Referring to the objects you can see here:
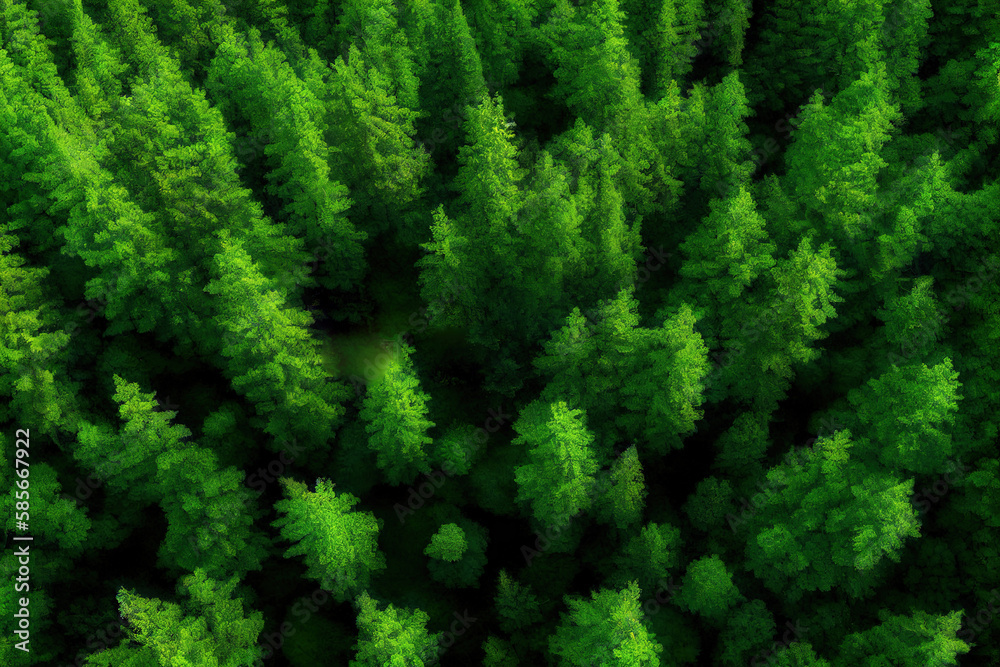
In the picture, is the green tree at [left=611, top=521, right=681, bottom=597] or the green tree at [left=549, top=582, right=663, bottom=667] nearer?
the green tree at [left=549, top=582, right=663, bottom=667]

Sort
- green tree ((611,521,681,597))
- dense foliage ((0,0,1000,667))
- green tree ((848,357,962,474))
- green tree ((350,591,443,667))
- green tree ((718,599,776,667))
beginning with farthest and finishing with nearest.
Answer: green tree ((611,521,681,597)) < green tree ((718,599,776,667)) < dense foliage ((0,0,1000,667)) < green tree ((848,357,962,474)) < green tree ((350,591,443,667))

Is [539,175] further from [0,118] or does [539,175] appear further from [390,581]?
[0,118]

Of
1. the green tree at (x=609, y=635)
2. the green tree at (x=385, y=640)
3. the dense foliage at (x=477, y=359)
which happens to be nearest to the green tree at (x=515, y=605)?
the dense foliage at (x=477, y=359)

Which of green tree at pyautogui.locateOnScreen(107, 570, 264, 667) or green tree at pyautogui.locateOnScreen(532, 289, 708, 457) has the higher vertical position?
green tree at pyautogui.locateOnScreen(532, 289, 708, 457)

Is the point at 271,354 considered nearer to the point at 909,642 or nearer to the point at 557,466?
the point at 557,466

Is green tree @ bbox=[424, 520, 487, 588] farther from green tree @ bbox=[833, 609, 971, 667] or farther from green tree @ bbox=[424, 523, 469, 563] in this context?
green tree @ bbox=[833, 609, 971, 667]

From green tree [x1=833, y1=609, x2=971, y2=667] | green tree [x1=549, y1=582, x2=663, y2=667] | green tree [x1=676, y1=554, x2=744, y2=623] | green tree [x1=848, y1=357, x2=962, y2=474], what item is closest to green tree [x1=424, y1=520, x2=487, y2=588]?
green tree [x1=549, y1=582, x2=663, y2=667]
